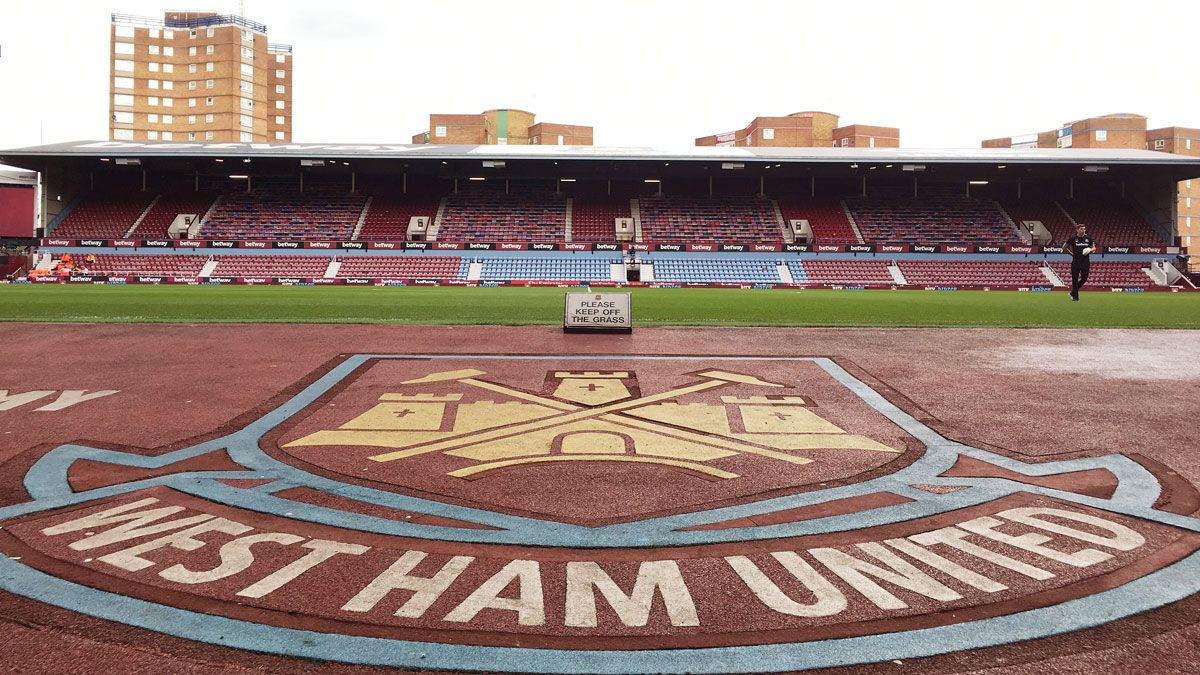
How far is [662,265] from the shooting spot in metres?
45.7

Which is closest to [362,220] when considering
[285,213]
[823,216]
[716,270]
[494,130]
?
[285,213]

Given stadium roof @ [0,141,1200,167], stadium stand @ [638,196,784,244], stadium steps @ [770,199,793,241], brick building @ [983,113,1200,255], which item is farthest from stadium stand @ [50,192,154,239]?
brick building @ [983,113,1200,255]

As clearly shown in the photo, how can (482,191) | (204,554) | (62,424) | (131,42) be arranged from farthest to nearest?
(131,42) → (482,191) → (62,424) → (204,554)

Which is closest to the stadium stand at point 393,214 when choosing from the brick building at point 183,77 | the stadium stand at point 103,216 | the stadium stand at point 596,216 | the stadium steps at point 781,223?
the stadium stand at point 596,216

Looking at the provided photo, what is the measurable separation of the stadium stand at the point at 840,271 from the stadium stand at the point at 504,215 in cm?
1574

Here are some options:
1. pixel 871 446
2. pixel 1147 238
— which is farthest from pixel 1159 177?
pixel 871 446

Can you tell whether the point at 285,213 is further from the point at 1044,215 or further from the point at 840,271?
the point at 1044,215

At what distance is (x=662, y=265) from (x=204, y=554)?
42.9 metres

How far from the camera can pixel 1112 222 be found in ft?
161

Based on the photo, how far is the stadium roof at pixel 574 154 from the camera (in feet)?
145

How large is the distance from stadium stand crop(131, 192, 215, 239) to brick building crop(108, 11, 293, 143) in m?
52.9

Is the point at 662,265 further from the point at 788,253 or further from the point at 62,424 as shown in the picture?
the point at 62,424

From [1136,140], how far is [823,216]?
4338 cm

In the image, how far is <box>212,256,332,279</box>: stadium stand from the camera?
43.0 metres
